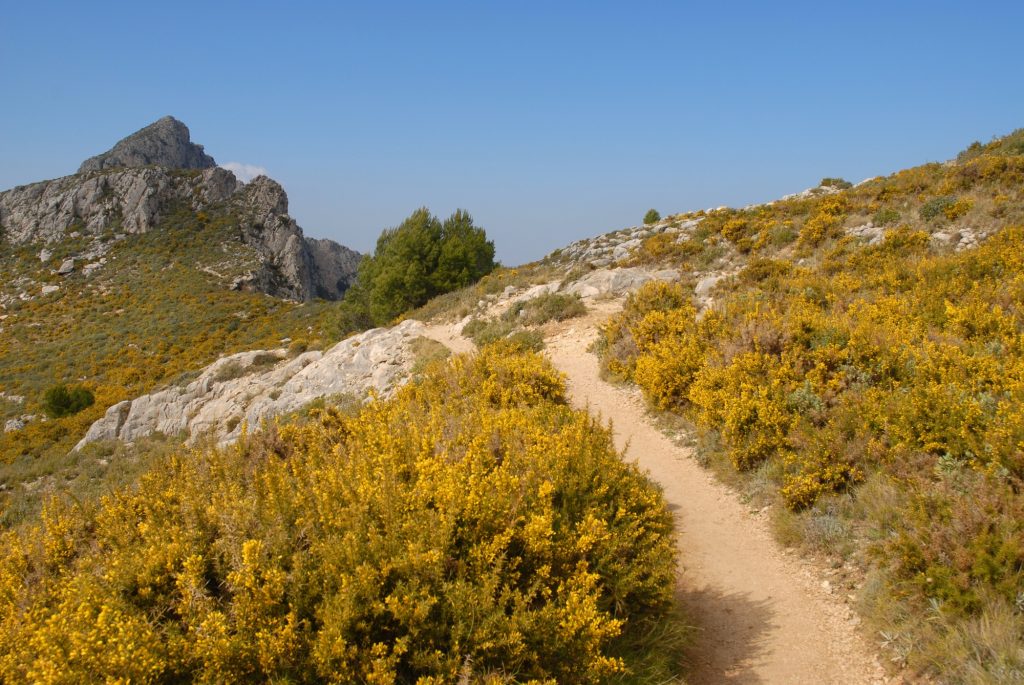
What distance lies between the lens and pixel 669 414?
9734 mm

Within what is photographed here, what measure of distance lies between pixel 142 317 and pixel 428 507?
46.8m

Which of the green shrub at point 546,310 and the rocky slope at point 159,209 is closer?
the green shrub at point 546,310

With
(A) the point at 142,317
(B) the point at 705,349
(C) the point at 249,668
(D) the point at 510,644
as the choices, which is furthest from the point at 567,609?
(A) the point at 142,317

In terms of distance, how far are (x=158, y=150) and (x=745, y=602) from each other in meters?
99.0

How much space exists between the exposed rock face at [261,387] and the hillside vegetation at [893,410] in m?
6.92

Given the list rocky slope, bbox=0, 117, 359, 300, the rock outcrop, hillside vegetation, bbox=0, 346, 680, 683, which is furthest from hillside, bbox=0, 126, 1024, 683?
the rock outcrop

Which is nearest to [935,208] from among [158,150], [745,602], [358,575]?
[745,602]

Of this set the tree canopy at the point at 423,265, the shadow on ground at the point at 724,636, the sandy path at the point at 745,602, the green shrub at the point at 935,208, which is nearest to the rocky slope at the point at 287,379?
the tree canopy at the point at 423,265

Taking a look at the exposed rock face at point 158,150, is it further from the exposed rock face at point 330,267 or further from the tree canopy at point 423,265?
the tree canopy at point 423,265

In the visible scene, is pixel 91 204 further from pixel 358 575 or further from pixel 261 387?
pixel 358 575

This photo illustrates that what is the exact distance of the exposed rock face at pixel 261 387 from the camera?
1619 cm

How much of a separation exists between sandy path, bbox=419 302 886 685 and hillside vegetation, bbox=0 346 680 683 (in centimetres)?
71

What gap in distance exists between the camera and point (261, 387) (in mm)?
19922

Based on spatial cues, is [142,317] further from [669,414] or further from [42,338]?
[669,414]
